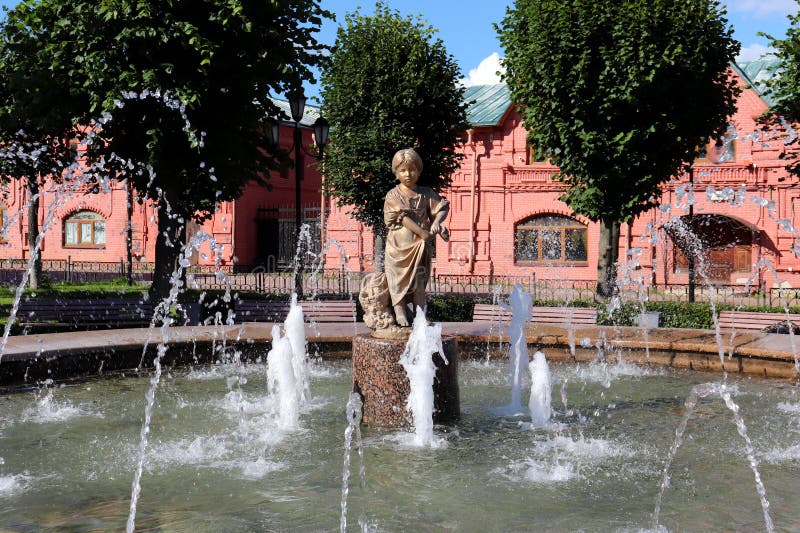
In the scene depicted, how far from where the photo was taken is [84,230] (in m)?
34.3

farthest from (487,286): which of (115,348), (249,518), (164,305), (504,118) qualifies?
(249,518)

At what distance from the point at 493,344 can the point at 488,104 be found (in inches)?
840

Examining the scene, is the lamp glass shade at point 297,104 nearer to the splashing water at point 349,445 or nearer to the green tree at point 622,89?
the green tree at point 622,89

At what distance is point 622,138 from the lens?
16750 millimetres

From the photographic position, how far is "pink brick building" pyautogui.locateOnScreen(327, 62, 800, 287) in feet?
86.6

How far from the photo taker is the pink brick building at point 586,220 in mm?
26391

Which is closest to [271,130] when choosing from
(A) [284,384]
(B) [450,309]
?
(B) [450,309]

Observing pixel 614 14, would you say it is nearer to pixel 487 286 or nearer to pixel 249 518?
pixel 487 286

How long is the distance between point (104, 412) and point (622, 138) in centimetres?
1281

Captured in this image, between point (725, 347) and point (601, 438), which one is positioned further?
point (725, 347)

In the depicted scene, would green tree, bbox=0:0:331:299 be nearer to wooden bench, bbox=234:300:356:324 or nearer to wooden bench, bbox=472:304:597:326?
wooden bench, bbox=234:300:356:324

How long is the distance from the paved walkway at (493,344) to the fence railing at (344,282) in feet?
29.8

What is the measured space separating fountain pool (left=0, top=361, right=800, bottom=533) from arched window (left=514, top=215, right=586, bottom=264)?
764 inches

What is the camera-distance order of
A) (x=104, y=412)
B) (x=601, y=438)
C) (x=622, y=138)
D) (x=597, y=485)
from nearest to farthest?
1. (x=597, y=485)
2. (x=601, y=438)
3. (x=104, y=412)
4. (x=622, y=138)
